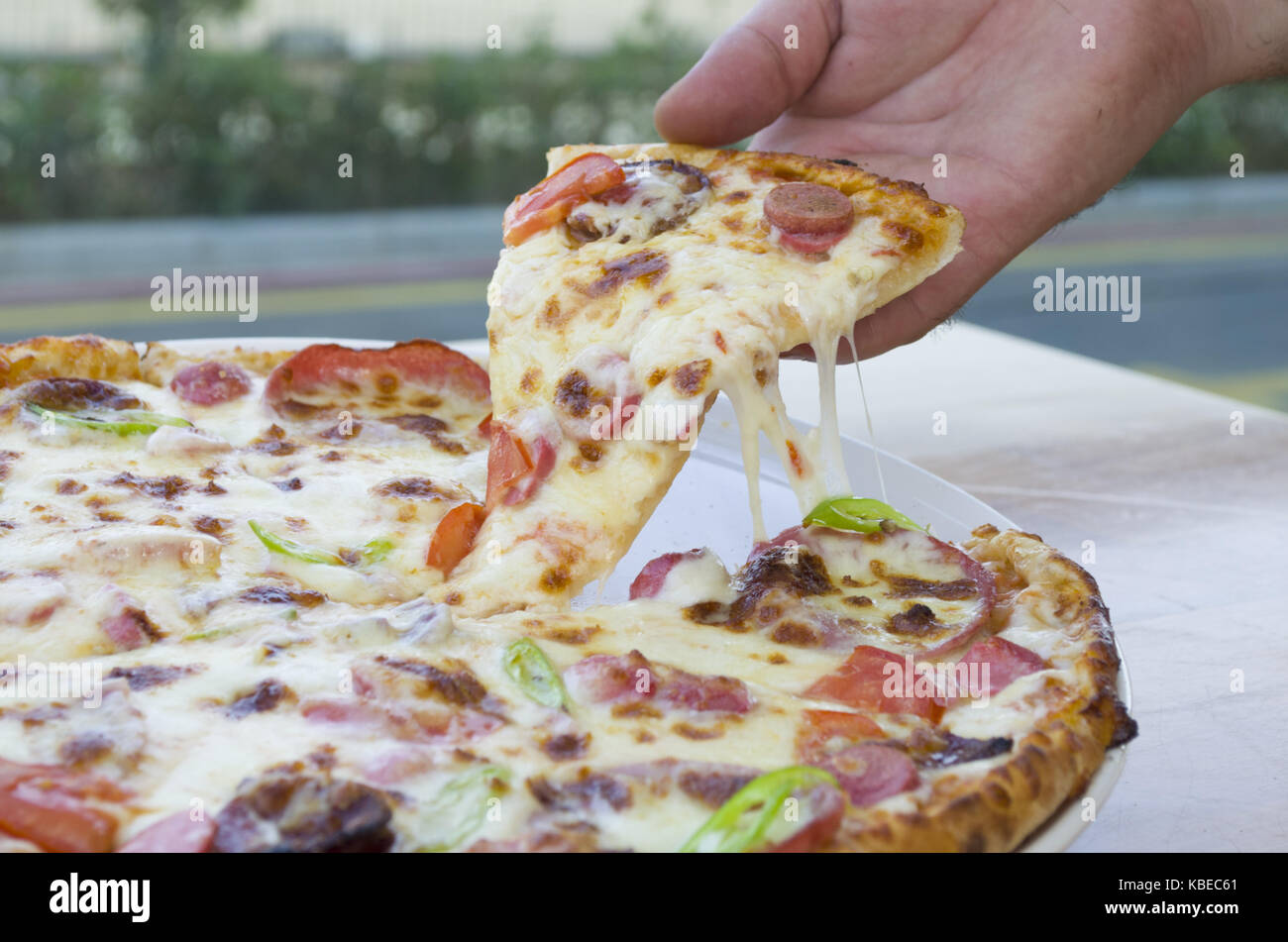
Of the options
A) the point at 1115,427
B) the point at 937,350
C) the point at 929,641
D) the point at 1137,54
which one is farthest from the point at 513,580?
the point at 937,350

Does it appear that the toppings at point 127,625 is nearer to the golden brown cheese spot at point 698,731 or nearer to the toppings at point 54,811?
the toppings at point 54,811

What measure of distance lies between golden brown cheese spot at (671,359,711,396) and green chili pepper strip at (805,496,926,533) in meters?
0.39

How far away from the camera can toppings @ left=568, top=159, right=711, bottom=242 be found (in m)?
3.14

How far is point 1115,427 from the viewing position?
4.47 m

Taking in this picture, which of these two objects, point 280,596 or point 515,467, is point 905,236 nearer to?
point 515,467

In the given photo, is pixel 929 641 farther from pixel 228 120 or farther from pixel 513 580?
pixel 228 120

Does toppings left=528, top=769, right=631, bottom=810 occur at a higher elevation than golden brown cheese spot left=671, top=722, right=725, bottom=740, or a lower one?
lower

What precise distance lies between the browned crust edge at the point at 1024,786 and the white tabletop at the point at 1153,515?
30cm

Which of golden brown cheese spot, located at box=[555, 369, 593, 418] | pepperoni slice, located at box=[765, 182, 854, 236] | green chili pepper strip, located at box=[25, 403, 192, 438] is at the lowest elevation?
green chili pepper strip, located at box=[25, 403, 192, 438]

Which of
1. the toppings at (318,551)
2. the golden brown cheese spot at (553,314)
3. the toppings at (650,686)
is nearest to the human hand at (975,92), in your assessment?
the golden brown cheese spot at (553,314)

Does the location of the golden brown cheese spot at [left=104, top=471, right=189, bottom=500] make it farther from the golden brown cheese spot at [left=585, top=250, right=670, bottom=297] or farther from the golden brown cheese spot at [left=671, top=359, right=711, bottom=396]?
the golden brown cheese spot at [left=671, top=359, right=711, bottom=396]

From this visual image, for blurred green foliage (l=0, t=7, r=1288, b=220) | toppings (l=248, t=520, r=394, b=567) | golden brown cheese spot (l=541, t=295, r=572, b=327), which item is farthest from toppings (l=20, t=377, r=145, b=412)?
blurred green foliage (l=0, t=7, r=1288, b=220)

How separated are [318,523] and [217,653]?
0.60 meters

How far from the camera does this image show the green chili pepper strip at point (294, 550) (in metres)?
2.64
